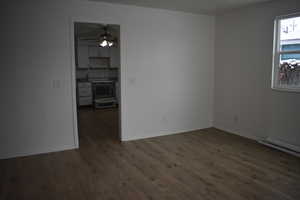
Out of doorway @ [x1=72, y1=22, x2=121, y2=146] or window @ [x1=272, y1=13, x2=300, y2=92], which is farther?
doorway @ [x1=72, y1=22, x2=121, y2=146]

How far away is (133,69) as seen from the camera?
14.3 feet

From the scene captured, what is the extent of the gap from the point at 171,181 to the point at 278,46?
2979 mm

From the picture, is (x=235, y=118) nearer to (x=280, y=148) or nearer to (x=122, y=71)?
(x=280, y=148)

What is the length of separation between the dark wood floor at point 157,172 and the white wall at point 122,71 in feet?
1.27

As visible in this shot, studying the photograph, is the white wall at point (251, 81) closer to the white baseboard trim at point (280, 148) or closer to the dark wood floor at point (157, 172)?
the white baseboard trim at point (280, 148)

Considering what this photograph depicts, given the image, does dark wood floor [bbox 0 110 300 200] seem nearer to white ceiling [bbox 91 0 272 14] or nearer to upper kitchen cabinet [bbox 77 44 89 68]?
white ceiling [bbox 91 0 272 14]

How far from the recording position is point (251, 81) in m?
4.41

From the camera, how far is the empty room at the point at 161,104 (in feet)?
9.47

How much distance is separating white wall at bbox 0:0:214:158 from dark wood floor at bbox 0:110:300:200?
0.39m

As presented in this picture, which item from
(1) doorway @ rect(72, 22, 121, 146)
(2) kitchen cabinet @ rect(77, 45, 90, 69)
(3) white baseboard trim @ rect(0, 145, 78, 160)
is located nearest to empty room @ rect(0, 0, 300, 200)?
(3) white baseboard trim @ rect(0, 145, 78, 160)

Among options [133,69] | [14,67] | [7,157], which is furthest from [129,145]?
[14,67]

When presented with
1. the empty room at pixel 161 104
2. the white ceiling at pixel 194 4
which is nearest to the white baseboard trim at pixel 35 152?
the empty room at pixel 161 104

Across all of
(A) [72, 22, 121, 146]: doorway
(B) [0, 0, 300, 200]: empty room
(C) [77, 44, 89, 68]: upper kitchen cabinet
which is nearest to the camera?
(B) [0, 0, 300, 200]: empty room

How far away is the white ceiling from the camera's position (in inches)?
153
